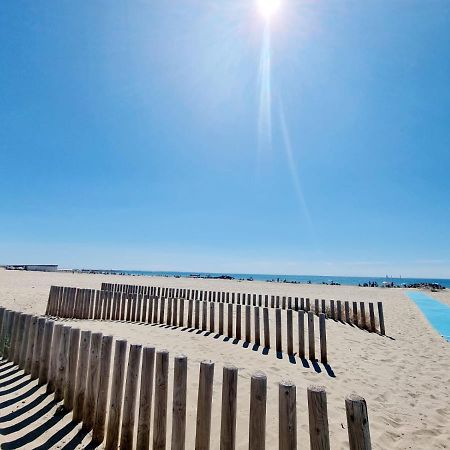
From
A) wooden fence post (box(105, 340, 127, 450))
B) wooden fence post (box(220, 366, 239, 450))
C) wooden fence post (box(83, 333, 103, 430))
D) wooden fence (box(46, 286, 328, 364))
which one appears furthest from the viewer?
wooden fence (box(46, 286, 328, 364))

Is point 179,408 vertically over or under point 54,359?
under

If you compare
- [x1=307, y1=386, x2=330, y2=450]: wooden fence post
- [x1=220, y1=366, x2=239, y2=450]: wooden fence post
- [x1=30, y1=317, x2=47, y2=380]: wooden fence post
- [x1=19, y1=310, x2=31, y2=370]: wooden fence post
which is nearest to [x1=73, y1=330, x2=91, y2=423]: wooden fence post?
[x1=30, y1=317, x2=47, y2=380]: wooden fence post

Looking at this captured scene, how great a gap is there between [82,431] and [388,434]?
4.07 m

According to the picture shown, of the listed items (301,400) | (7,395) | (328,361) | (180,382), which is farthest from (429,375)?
(7,395)

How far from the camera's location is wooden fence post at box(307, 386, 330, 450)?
7.55 ft

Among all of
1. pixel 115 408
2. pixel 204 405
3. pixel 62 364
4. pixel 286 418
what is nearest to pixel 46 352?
pixel 62 364

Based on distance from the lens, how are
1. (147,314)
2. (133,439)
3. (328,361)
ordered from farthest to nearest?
(147,314) → (328,361) → (133,439)

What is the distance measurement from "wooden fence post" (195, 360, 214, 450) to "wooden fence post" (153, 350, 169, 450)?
413 mm

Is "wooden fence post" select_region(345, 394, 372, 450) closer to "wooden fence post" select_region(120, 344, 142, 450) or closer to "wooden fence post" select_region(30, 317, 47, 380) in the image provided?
"wooden fence post" select_region(120, 344, 142, 450)

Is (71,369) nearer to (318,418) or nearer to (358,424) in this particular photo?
(318,418)

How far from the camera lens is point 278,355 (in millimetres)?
7379

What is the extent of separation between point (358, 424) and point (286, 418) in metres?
0.54

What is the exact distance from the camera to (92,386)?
3.52 metres

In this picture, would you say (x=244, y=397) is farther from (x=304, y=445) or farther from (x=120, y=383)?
(x=120, y=383)
